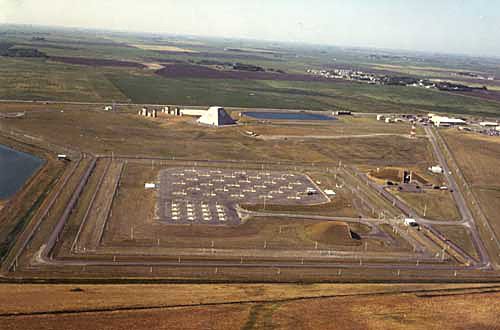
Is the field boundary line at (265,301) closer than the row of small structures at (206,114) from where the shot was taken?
Yes

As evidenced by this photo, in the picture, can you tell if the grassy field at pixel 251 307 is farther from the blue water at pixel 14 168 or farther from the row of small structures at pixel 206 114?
the row of small structures at pixel 206 114

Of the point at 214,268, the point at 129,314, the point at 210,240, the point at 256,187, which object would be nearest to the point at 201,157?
the point at 256,187

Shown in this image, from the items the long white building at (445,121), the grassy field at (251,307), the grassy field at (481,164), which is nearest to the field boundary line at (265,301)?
the grassy field at (251,307)

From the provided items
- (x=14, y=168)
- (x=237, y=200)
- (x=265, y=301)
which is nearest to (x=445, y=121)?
(x=237, y=200)

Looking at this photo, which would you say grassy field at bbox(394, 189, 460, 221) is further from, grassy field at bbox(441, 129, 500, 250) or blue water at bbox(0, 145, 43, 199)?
blue water at bbox(0, 145, 43, 199)

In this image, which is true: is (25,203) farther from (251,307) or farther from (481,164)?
(481,164)
